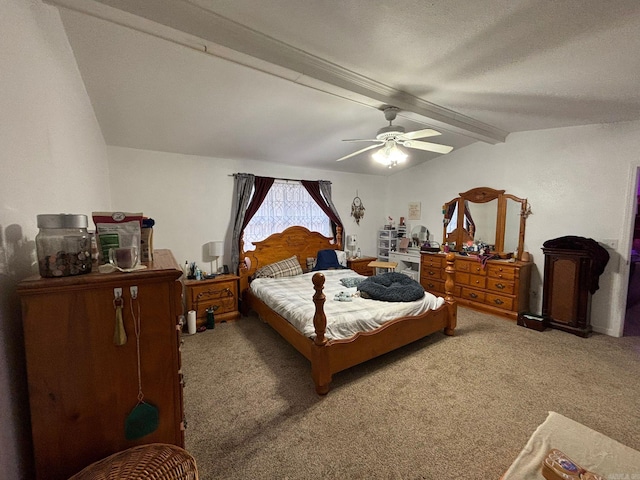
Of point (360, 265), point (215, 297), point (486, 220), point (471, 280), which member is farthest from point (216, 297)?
point (486, 220)

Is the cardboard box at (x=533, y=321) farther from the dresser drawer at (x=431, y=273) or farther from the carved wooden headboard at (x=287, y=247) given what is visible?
the carved wooden headboard at (x=287, y=247)

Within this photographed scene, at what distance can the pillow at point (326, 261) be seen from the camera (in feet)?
15.3

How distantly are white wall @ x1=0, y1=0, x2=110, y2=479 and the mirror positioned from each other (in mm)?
5028

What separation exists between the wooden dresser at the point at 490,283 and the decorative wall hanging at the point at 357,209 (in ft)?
5.24

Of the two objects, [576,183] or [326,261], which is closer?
[576,183]

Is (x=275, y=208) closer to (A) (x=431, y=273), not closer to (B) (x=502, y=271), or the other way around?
(A) (x=431, y=273)

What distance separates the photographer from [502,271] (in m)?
3.87

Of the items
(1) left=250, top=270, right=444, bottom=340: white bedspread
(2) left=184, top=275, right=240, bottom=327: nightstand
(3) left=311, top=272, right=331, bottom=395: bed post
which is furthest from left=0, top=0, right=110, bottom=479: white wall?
(2) left=184, top=275, right=240, bottom=327: nightstand

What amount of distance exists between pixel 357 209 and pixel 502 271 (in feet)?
8.86

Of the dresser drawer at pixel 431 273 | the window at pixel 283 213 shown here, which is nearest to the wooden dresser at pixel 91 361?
the window at pixel 283 213

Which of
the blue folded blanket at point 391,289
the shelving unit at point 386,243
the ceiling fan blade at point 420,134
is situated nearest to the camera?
the ceiling fan blade at point 420,134

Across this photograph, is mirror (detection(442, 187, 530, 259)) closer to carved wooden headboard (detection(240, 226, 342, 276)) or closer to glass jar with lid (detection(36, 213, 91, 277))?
carved wooden headboard (detection(240, 226, 342, 276))

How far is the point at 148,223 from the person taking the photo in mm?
1225

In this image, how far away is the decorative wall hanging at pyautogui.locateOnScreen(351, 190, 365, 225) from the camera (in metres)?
5.47
